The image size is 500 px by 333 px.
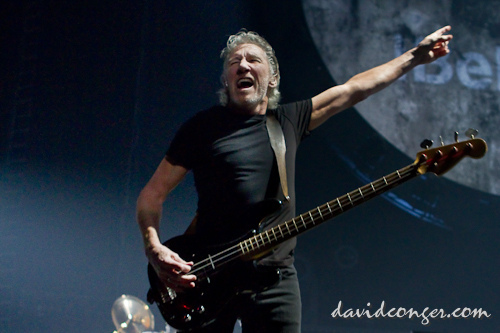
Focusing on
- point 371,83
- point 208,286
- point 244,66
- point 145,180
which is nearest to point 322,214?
point 208,286

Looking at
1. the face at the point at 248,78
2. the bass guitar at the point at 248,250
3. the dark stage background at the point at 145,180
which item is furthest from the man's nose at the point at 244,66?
the dark stage background at the point at 145,180

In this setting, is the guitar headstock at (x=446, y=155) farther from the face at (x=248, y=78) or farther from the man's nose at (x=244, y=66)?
the man's nose at (x=244, y=66)

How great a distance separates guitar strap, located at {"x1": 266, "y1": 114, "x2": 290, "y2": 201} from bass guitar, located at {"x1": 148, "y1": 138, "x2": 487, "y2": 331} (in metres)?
0.14

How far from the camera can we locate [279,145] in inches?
74.2

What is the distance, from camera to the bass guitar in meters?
1.68

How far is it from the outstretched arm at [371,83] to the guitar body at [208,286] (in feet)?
1.90

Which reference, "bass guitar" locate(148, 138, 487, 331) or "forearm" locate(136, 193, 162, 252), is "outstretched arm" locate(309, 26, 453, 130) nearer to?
"bass guitar" locate(148, 138, 487, 331)

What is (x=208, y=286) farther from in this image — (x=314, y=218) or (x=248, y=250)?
(x=314, y=218)

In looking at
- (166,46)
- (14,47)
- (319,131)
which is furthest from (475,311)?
(14,47)

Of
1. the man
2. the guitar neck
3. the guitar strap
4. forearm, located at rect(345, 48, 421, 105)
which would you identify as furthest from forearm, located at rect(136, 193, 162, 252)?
forearm, located at rect(345, 48, 421, 105)

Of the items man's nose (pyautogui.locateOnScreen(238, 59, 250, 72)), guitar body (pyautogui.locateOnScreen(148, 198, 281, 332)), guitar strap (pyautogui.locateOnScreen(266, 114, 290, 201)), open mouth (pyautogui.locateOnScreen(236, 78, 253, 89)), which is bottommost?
guitar body (pyautogui.locateOnScreen(148, 198, 281, 332))

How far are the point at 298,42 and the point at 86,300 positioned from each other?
9.92ft

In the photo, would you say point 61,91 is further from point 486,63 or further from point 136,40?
point 486,63

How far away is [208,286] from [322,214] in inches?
20.7
